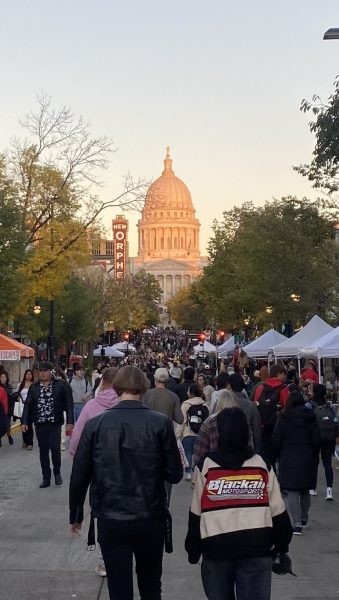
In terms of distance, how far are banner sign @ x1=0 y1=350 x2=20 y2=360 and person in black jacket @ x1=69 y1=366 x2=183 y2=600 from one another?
21266mm

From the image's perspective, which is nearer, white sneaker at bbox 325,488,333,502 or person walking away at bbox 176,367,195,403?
white sneaker at bbox 325,488,333,502

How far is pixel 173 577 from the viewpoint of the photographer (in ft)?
26.8

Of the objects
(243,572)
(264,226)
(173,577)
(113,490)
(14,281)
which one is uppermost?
(264,226)

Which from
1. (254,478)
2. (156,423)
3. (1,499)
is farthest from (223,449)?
(1,499)

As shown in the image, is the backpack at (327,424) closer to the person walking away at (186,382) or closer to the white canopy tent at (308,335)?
the person walking away at (186,382)

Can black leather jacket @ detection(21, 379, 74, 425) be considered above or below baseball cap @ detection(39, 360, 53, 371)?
below

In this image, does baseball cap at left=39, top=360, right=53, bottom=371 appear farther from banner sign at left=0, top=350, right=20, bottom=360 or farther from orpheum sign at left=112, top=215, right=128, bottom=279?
orpheum sign at left=112, top=215, right=128, bottom=279

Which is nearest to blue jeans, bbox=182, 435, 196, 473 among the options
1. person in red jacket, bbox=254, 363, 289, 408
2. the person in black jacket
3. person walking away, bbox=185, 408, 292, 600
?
person in red jacket, bbox=254, 363, 289, 408

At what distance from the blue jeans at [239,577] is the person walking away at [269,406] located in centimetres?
821

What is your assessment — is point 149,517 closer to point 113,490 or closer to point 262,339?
point 113,490

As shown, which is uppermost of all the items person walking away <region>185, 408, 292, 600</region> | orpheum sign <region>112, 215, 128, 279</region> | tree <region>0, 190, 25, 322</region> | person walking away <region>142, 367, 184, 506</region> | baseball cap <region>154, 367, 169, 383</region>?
orpheum sign <region>112, 215, 128, 279</region>

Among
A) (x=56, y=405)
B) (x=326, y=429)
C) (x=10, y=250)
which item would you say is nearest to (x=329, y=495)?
(x=326, y=429)

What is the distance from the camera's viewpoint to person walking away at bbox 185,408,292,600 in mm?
4984

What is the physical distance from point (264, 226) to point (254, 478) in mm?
34614
